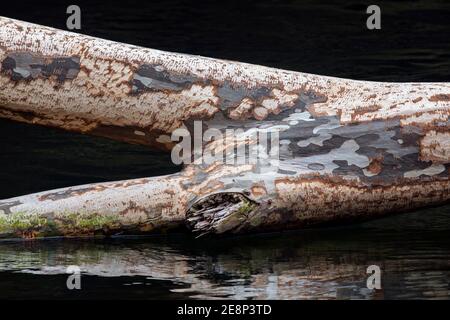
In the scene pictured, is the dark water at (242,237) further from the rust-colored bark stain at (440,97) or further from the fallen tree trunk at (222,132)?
the rust-colored bark stain at (440,97)

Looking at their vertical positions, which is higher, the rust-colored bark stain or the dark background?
the dark background

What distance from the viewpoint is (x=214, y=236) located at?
533cm

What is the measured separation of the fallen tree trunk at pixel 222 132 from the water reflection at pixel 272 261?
0.13 m

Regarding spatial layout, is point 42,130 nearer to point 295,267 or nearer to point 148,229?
point 148,229

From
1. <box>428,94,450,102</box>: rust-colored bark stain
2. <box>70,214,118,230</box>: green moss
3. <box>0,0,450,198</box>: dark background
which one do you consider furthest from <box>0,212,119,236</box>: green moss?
<box>428,94,450,102</box>: rust-colored bark stain

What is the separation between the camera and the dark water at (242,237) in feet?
15.7

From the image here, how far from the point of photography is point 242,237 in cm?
568

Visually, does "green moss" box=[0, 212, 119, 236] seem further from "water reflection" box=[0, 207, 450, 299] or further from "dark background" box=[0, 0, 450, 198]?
"dark background" box=[0, 0, 450, 198]

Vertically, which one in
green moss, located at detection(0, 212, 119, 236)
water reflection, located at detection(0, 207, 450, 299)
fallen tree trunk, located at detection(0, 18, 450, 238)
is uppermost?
fallen tree trunk, located at detection(0, 18, 450, 238)

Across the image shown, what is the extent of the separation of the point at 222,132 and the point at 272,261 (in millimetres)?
845

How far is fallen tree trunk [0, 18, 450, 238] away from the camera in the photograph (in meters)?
5.45

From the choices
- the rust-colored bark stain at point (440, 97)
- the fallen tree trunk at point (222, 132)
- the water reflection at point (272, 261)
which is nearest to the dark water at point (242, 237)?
the water reflection at point (272, 261)

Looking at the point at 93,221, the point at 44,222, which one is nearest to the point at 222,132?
the point at 93,221

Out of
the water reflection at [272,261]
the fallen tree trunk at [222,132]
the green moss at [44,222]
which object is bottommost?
the water reflection at [272,261]
